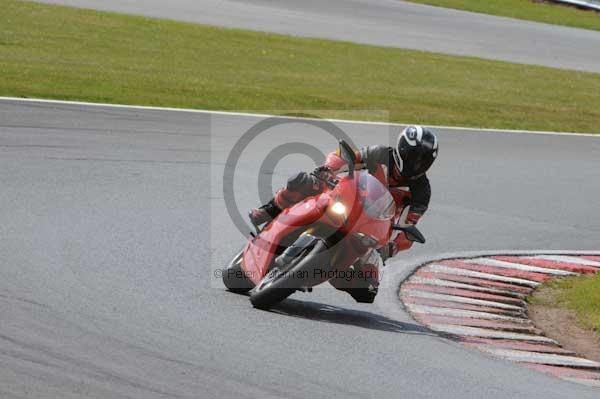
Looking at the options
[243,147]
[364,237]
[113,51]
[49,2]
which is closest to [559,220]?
[243,147]

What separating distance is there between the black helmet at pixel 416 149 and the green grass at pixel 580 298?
6.30 feet

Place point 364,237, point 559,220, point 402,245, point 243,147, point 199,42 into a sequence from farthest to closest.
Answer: point 199,42 < point 243,147 < point 559,220 < point 402,245 < point 364,237

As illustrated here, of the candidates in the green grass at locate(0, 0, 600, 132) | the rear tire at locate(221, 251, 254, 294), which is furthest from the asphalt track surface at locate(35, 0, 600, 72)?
the rear tire at locate(221, 251, 254, 294)

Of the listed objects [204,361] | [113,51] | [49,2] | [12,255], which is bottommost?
[204,361]

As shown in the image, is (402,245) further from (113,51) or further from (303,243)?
(113,51)

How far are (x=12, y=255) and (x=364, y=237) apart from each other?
8.38ft

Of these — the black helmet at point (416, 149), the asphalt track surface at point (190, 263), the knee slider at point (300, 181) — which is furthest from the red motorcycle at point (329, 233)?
the black helmet at point (416, 149)

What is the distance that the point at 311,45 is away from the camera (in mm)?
23719

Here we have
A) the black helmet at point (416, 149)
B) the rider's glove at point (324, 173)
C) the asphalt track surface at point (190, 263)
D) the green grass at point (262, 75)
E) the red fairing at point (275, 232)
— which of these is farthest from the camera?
the green grass at point (262, 75)

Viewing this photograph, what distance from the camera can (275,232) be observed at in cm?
781

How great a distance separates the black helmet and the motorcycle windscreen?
688mm

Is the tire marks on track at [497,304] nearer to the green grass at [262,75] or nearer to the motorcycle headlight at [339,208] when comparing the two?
the motorcycle headlight at [339,208]

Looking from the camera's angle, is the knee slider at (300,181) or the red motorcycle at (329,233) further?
the knee slider at (300,181)

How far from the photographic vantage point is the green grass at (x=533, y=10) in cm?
3073
